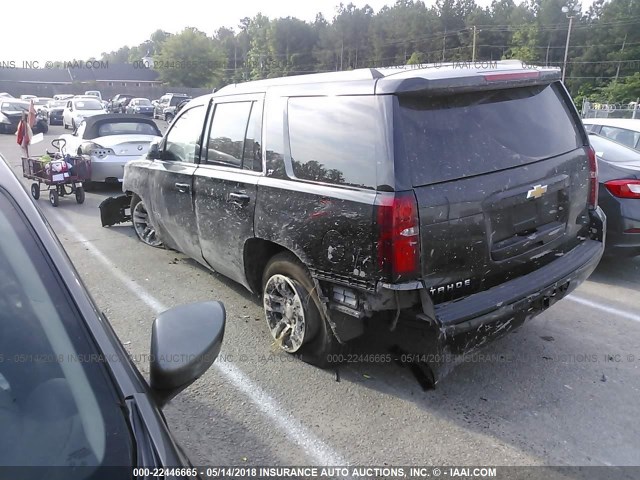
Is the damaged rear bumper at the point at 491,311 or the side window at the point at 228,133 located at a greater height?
the side window at the point at 228,133

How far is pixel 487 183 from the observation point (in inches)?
124

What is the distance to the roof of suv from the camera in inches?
118

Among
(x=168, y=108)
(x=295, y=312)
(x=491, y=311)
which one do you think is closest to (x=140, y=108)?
(x=168, y=108)

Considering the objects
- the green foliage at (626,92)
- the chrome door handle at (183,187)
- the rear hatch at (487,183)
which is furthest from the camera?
the green foliage at (626,92)

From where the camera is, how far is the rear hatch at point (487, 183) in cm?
298

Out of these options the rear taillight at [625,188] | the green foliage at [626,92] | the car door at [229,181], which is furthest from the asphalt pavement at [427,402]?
the green foliage at [626,92]

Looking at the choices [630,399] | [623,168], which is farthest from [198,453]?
[623,168]

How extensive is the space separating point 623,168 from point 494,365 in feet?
10.6

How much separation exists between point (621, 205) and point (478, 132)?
319 cm

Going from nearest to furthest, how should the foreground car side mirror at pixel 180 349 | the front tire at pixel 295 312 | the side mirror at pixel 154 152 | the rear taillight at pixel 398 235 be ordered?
the foreground car side mirror at pixel 180 349
the rear taillight at pixel 398 235
the front tire at pixel 295 312
the side mirror at pixel 154 152

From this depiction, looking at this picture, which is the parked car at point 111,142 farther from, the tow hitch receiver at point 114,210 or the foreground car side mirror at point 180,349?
the foreground car side mirror at point 180,349

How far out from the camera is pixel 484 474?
2.75 metres

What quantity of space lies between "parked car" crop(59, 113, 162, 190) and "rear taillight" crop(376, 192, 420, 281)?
8.17 meters

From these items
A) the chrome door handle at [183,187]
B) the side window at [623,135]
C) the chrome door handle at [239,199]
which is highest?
the chrome door handle at [239,199]
